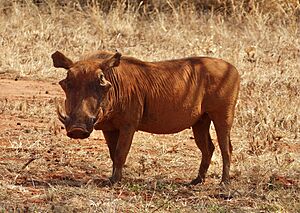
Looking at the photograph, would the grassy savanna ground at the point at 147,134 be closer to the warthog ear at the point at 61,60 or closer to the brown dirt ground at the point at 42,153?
the brown dirt ground at the point at 42,153

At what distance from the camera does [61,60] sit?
6867mm

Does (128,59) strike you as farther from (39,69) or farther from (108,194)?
(39,69)

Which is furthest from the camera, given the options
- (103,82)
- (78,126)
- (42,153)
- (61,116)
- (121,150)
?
(42,153)

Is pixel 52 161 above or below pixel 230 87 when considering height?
below

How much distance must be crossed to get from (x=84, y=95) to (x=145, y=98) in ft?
2.49

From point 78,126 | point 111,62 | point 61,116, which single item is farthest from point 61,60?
point 78,126

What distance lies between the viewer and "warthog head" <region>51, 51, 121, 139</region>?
6.48 meters

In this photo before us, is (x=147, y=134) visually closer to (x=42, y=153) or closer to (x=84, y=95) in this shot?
(x=42, y=153)

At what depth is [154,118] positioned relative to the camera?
23.6ft

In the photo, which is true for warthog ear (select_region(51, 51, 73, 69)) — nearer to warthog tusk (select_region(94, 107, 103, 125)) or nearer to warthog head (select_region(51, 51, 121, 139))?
warthog head (select_region(51, 51, 121, 139))

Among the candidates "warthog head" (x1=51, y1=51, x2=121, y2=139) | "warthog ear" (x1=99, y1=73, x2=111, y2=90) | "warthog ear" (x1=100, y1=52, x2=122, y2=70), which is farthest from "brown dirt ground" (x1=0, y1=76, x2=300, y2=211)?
"warthog ear" (x1=100, y1=52, x2=122, y2=70)

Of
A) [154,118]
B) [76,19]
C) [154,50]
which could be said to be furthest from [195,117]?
[76,19]

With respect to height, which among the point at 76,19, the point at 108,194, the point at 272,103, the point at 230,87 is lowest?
the point at 76,19

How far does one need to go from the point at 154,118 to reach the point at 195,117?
375 millimetres
